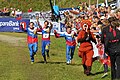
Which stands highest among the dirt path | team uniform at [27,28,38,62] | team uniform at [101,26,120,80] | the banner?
team uniform at [101,26,120,80]

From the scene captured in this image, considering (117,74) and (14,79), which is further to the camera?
(14,79)

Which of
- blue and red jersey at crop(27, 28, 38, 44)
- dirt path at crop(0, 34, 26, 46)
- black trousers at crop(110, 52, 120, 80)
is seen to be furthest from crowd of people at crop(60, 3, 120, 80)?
dirt path at crop(0, 34, 26, 46)

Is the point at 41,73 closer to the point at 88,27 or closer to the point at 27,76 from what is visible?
the point at 27,76

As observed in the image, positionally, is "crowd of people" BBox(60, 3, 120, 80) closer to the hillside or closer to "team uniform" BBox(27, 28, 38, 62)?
"team uniform" BBox(27, 28, 38, 62)

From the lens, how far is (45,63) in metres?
19.7

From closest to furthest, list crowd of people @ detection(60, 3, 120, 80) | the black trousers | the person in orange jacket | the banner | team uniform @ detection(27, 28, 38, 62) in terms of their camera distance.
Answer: the black trousers
crowd of people @ detection(60, 3, 120, 80)
the person in orange jacket
team uniform @ detection(27, 28, 38, 62)
the banner

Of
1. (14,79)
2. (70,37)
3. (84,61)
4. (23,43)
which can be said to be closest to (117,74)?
(84,61)

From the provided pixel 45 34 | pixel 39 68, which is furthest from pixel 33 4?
pixel 39 68

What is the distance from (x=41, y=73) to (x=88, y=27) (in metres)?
2.89

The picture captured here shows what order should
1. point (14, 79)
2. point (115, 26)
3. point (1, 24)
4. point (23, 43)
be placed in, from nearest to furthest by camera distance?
point (115, 26) → point (14, 79) → point (23, 43) → point (1, 24)

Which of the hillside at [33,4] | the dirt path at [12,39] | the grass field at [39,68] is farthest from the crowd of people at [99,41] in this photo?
the hillside at [33,4]

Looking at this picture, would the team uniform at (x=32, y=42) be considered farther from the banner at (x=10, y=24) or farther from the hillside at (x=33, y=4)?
the hillside at (x=33, y=4)

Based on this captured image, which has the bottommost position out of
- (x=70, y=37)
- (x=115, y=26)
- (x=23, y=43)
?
(x=23, y=43)

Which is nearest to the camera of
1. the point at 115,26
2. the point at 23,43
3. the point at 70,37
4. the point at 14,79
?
the point at 115,26
